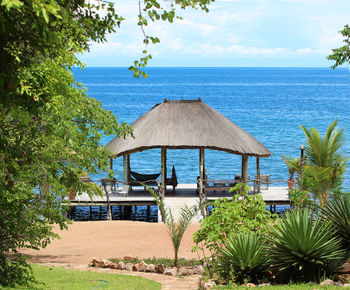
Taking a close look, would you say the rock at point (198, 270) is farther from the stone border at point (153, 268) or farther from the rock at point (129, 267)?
the rock at point (129, 267)

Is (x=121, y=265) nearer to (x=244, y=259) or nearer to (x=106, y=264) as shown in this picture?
(x=106, y=264)

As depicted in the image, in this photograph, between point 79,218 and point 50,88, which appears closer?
point 50,88

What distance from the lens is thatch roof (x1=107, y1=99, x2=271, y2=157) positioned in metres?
19.8

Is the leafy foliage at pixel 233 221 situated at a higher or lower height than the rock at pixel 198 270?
higher

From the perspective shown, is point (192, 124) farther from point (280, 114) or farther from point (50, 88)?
point (280, 114)

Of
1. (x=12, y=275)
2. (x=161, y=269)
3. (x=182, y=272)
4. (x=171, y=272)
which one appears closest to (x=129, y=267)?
(x=161, y=269)

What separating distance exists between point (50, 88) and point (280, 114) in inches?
2956

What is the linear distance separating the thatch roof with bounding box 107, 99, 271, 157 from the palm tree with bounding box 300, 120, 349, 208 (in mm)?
3304

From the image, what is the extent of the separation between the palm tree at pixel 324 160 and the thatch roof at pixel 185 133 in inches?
130

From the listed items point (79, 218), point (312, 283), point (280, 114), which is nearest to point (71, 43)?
point (312, 283)

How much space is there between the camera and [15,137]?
6891 mm

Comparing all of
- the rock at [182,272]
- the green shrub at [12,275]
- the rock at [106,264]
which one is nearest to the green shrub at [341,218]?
the rock at [182,272]

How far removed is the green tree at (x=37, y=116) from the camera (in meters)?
4.30

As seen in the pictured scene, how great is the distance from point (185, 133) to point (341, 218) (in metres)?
11.8
